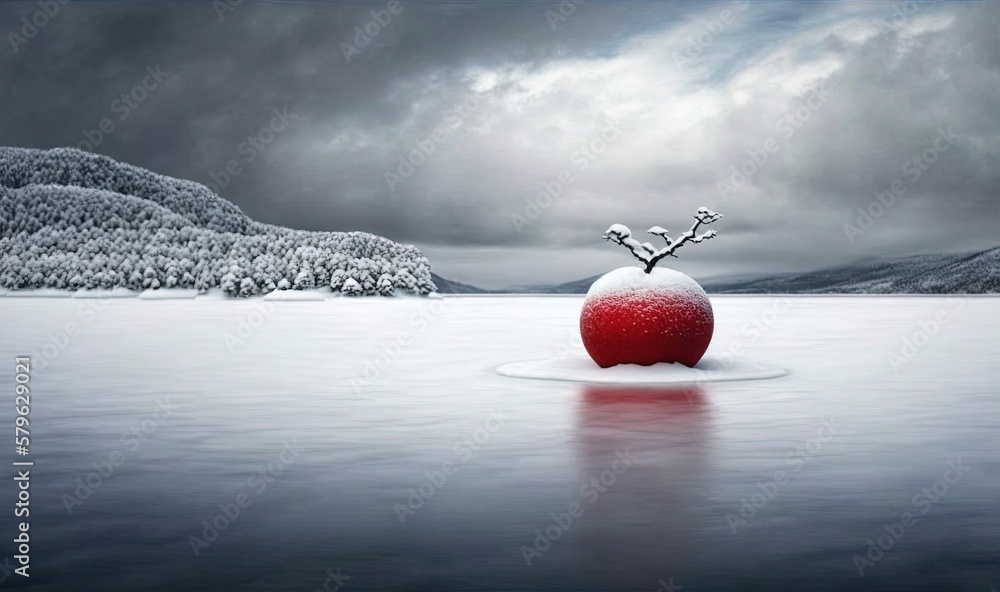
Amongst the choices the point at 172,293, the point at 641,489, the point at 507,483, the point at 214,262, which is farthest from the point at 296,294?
the point at 641,489

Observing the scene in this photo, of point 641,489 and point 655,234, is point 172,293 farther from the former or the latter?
point 641,489

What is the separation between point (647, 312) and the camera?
17.8 m

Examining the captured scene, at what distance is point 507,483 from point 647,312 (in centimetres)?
891

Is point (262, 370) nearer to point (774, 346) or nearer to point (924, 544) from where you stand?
point (774, 346)

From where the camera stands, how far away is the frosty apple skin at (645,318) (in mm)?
17859

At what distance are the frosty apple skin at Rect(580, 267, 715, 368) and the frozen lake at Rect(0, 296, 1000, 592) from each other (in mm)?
1199

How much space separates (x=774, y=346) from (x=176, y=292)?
109073mm

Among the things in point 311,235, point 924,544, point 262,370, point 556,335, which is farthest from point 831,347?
point 311,235

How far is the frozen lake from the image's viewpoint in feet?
21.9

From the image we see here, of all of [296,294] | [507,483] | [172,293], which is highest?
[172,293]

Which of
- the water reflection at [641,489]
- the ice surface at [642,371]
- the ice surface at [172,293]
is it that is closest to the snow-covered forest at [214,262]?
the ice surface at [172,293]

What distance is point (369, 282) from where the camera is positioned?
11969cm

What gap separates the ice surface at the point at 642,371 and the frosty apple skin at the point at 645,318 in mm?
248

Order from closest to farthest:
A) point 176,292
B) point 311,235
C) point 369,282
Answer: point 369,282
point 176,292
point 311,235
